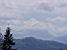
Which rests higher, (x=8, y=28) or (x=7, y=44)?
(x=8, y=28)

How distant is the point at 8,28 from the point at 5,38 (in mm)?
3406

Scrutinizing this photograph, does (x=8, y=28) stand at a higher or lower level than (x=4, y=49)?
higher

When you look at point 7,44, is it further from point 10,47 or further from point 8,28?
point 8,28

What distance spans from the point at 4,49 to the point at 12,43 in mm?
1540

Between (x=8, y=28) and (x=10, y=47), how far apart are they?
4.72m

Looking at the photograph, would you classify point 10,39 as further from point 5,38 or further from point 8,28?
point 8,28

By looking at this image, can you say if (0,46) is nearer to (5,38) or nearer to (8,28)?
(5,38)

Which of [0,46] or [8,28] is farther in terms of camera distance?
[8,28]

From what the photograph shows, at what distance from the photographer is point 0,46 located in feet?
134

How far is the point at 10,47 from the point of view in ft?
132

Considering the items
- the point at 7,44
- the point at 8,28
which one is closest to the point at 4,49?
the point at 7,44

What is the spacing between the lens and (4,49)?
40000 millimetres

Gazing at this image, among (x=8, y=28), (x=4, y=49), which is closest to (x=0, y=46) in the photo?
(x=4, y=49)

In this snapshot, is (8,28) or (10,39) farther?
(8,28)
